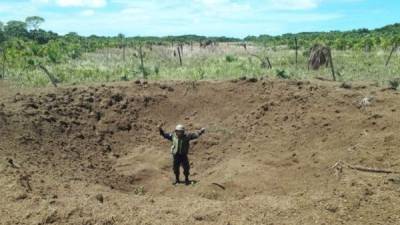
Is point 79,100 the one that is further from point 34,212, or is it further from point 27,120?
point 34,212

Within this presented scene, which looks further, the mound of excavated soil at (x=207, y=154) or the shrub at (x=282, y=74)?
the shrub at (x=282, y=74)

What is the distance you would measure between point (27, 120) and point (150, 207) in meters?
6.18

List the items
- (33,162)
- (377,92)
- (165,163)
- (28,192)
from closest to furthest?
(28,192), (33,162), (165,163), (377,92)

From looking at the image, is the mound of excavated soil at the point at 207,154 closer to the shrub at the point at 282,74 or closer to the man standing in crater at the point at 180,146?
the man standing in crater at the point at 180,146

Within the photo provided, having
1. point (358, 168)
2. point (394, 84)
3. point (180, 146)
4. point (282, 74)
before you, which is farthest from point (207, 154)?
point (394, 84)

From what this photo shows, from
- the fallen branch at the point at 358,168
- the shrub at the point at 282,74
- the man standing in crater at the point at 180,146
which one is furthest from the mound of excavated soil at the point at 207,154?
the shrub at the point at 282,74

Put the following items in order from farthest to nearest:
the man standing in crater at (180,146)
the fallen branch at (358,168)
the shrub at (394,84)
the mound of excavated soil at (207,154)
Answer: the shrub at (394,84) < the man standing in crater at (180,146) < the fallen branch at (358,168) < the mound of excavated soil at (207,154)

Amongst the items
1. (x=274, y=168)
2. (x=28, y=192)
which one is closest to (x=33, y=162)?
(x=28, y=192)

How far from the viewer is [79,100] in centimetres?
1467

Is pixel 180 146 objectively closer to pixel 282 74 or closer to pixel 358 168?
pixel 358 168

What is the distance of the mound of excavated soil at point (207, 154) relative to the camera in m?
7.15

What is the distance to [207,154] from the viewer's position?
514 inches

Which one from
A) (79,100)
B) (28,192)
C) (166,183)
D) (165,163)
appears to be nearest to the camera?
(28,192)

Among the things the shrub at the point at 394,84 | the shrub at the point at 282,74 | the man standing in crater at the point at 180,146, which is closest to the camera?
the man standing in crater at the point at 180,146
